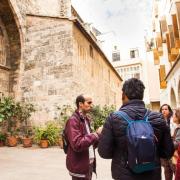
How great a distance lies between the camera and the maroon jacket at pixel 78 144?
277 centimetres

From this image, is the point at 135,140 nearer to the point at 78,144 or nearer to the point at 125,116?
the point at 125,116

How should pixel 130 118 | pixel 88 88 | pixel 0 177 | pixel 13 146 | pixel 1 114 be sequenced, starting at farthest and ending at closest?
1. pixel 88 88
2. pixel 13 146
3. pixel 1 114
4. pixel 0 177
5. pixel 130 118

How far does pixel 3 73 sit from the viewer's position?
12820 millimetres

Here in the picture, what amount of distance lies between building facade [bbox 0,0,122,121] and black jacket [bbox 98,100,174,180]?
936 centimetres

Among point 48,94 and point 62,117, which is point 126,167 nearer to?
point 62,117

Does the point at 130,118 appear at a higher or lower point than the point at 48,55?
lower

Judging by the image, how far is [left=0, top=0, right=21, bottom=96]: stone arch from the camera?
42.3ft

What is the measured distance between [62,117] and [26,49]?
4.19 metres

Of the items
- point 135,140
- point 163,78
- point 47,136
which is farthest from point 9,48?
point 135,140

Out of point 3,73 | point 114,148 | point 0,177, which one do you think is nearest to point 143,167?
point 114,148

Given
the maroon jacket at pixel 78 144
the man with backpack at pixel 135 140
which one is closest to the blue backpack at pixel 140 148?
the man with backpack at pixel 135 140

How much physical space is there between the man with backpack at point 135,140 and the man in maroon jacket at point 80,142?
1.83 ft

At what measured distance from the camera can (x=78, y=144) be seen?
276cm

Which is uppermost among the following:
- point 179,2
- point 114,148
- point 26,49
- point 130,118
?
point 179,2
